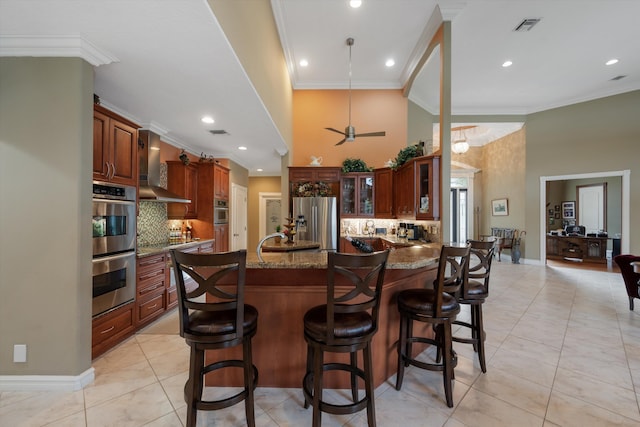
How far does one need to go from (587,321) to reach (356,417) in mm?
3605

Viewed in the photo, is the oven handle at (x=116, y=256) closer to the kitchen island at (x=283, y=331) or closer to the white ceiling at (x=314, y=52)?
the kitchen island at (x=283, y=331)

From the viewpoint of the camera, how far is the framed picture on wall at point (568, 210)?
28.3 ft

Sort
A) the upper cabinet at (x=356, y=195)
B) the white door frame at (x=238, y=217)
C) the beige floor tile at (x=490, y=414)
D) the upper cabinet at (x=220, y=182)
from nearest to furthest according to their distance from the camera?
1. the beige floor tile at (x=490, y=414)
2. the upper cabinet at (x=220, y=182)
3. the upper cabinet at (x=356, y=195)
4. the white door frame at (x=238, y=217)

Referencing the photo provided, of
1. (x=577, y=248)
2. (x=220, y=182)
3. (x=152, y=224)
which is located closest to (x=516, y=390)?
(x=152, y=224)

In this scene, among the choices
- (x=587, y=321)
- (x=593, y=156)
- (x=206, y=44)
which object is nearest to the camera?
(x=206, y=44)

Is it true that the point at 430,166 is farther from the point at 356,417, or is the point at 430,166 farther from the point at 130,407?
the point at 130,407

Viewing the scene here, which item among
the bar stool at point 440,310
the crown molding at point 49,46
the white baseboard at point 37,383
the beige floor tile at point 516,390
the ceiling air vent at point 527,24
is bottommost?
the beige floor tile at point 516,390

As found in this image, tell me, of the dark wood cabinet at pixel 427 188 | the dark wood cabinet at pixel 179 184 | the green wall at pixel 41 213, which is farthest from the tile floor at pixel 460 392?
the dark wood cabinet at pixel 179 184

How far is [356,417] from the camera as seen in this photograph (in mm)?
1802

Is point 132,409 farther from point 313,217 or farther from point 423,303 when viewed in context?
point 313,217

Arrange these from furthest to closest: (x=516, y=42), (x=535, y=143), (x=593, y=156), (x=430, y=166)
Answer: (x=535, y=143), (x=593, y=156), (x=516, y=42), (x=430, y=166)

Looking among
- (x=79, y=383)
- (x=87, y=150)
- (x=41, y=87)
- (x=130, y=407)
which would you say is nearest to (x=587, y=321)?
(x=130, y=407)

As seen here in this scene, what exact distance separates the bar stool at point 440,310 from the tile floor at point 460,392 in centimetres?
26

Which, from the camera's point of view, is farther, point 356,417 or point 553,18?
point 553,18
